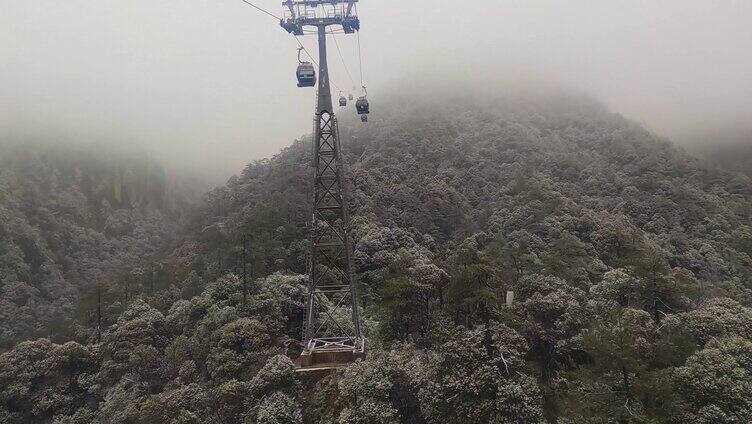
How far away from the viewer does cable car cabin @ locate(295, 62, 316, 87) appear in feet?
67.2

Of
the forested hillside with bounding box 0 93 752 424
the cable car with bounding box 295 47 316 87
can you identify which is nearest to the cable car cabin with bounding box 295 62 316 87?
the cable car with bounding box 295 47 316 87

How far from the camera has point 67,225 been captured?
78.5m

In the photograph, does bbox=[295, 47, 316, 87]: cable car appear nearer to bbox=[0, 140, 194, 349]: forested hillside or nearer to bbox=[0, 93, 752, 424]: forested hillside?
bbox=[0, 93, 752, 424]: forested hillside

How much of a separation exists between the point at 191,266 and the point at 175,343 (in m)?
17.4

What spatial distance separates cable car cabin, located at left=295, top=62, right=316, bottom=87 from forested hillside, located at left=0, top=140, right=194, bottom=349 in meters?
33.9

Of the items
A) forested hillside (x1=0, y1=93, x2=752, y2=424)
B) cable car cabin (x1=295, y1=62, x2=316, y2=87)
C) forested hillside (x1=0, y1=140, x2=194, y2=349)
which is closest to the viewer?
forested hillside (x1=0, y1=93, x2=752, y2=424)

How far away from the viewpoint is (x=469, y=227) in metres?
49.5

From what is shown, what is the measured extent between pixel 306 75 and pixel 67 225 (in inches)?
3105

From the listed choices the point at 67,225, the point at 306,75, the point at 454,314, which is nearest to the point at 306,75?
the point at 306,75

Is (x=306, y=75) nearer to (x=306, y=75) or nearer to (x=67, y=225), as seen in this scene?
(x=306, y=75)

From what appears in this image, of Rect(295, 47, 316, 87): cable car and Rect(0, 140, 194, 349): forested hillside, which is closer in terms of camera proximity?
Rect(295, 47, 316, 87): cable car

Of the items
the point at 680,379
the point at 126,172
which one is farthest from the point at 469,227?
the point at 126,172

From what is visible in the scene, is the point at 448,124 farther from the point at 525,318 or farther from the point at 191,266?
the point at 525,318

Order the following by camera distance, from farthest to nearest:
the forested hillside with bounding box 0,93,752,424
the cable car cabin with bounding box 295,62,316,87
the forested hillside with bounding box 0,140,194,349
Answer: the forested hillside with bounding box 0,140,194,349
the cable car cabin with bounding box 295,62,316,87
the forested hillside with bounding box 0,93,752,424
